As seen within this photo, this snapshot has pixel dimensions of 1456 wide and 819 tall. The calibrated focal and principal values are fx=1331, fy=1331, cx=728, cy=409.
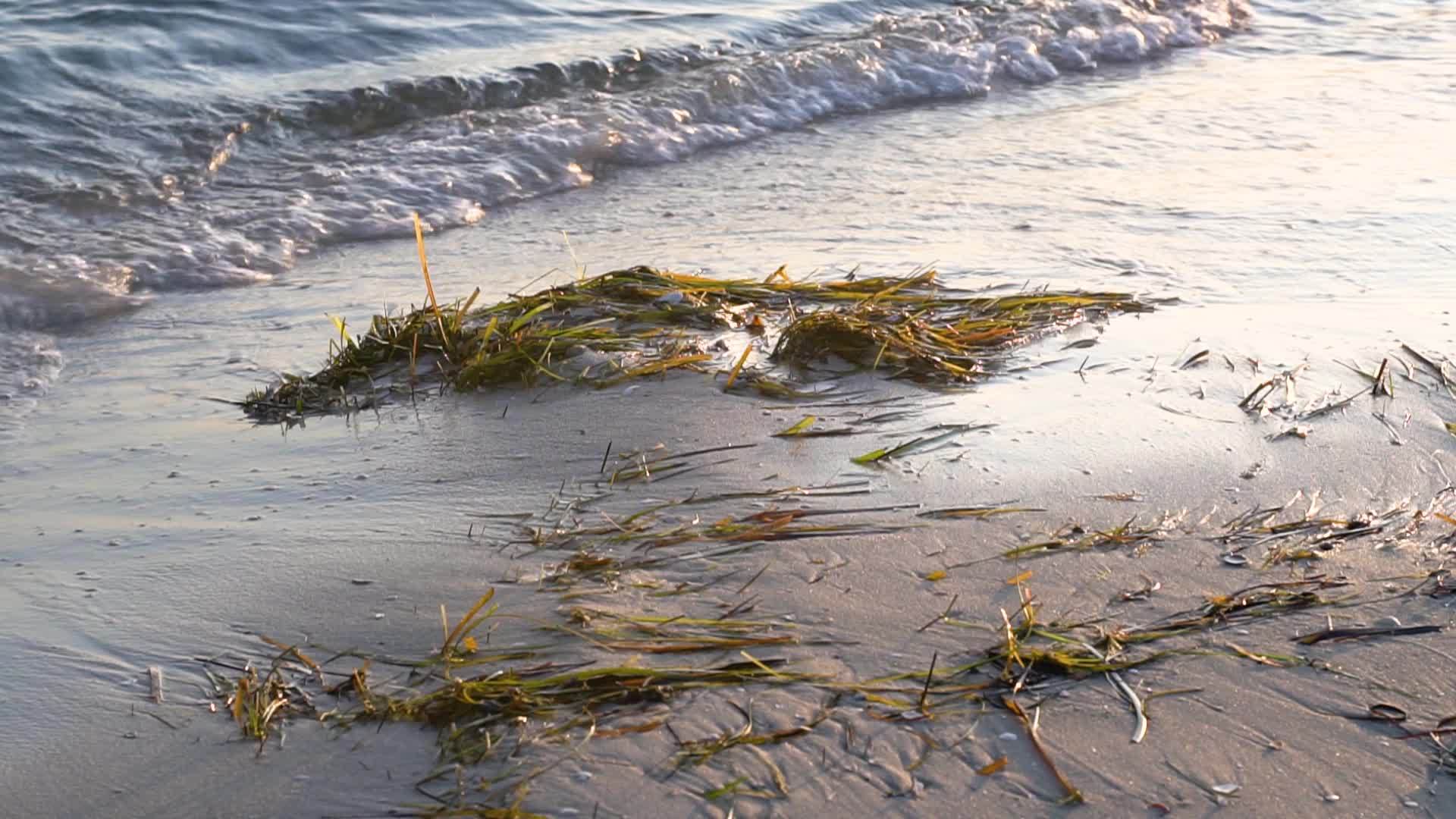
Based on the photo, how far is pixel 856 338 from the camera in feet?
10.7

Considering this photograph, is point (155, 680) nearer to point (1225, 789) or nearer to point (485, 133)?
point (1225, 789)

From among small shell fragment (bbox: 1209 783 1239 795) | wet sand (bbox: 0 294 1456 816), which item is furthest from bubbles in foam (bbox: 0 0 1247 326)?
small shell fragment (bbox: 1209 783 1239 795)

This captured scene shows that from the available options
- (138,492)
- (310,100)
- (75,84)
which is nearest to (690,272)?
(138,492)

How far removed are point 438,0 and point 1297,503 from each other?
736cm

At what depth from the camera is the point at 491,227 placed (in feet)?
17.9

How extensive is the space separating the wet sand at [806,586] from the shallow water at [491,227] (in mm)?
17

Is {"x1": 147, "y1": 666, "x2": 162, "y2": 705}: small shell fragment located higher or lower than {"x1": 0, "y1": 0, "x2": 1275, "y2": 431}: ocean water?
lower

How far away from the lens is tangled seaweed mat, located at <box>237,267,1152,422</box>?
3238 mm

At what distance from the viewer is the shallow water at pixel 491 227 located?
246cm

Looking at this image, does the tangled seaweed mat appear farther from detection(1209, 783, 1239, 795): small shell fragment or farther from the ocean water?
detection(1209, 783, 1239, 795): small shell fragment

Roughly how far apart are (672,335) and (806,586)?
136cm

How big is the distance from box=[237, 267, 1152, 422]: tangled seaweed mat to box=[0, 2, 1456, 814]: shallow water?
14 cm

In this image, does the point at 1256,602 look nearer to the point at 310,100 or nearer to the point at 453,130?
the point at 453,130

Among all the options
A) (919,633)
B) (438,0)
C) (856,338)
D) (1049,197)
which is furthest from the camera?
(438,0)
